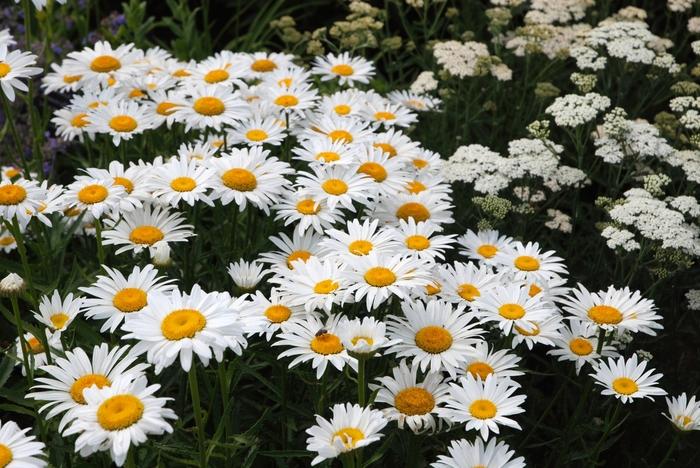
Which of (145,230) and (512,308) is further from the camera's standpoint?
Result: (145,230)

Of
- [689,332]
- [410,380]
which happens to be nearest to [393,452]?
[410,380]

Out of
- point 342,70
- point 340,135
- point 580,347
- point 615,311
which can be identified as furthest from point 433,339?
point 342,70

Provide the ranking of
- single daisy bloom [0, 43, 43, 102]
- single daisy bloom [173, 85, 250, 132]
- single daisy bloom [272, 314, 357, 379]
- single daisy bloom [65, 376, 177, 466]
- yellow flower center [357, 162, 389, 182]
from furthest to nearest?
single daisy bloom [173, 85, 250, 132]
yellow flower center [357, 162, 389, 182]
single daisy bloom [0, 43, 43, 102]
single daisy bloom [272, 314, 357, 379]
single daisy bloom [65, 376, 177, 466]

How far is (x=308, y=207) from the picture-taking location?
12.4 ft

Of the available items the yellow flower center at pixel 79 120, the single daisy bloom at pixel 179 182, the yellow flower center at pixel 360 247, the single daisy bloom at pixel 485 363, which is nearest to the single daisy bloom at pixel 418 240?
the yellow flower center at pixel 360 247


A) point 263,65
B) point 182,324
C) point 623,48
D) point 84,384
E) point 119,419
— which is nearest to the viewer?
point 119,419

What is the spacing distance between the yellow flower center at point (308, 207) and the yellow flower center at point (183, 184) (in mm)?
480

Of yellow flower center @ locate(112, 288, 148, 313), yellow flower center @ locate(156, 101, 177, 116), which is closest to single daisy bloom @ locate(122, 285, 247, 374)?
yellow flower center @ locate(112, 288, 148, 313)

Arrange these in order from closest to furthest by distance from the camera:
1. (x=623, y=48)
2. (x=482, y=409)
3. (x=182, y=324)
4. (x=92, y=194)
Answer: (x=182, y=324), (x=482, y=409), (x=92, y=194), (x=623, y=48)

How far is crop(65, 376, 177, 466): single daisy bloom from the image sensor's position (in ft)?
7.80

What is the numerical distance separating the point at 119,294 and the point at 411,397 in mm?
1164

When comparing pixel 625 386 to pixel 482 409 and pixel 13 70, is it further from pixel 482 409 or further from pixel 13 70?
pixel 13 70

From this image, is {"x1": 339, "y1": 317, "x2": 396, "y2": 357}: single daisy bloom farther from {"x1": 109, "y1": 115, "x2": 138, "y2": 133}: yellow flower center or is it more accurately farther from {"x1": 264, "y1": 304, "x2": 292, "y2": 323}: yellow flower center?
{"x1": 109, "y1": 115, "x2": 138, "y2": 133}: yellow flower center

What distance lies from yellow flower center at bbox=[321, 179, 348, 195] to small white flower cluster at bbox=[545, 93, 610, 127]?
4.89ft
